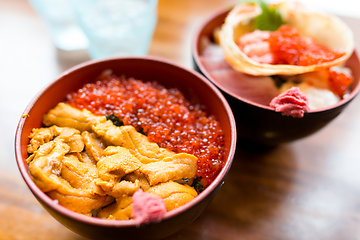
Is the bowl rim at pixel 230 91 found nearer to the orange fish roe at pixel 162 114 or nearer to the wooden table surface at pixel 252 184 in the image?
the orange fish roe at pixel 162 114

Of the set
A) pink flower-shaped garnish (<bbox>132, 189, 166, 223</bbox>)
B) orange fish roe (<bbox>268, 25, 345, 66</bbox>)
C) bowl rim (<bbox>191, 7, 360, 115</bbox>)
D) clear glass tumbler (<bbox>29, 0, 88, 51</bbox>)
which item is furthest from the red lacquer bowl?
clear glass tumbler (<bbox>29, 0, 88, 51</bbox>)

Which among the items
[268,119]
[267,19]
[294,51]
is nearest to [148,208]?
[268,119]

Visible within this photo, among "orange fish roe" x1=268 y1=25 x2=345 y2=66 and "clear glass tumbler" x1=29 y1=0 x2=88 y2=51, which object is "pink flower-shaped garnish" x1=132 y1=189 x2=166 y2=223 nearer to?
"orange fish roe" x1=268 y1=25 x2=345 y2=66

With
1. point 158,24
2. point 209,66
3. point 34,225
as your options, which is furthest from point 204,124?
point 158,24

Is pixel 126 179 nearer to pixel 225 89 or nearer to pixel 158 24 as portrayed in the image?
pixel 225 89

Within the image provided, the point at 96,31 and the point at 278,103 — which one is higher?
the point at 96,31
